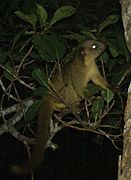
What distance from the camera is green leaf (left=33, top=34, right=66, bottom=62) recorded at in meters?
2.73

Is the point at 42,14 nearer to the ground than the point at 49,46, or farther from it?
farther from it

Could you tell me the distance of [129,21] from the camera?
1743 millimetres

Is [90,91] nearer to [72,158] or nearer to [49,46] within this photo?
[49,46]

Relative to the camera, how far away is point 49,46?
274cm

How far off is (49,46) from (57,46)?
0.04 m

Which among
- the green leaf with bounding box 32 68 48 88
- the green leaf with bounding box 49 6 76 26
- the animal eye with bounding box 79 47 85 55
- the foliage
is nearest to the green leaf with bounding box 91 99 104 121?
the foliage

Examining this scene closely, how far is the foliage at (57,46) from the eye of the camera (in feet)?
8.97

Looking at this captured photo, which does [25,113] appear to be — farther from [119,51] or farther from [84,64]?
[84,64]

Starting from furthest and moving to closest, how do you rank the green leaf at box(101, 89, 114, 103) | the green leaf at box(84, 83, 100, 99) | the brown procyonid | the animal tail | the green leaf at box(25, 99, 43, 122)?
1. the brown procyonid
2. the green leaf at box(25, 99, 43, 122)
3. the green leaf at box(84, 83, 100, 99)
4. the green leaf at box(101, 89, 114, 103)
5. the animal tail

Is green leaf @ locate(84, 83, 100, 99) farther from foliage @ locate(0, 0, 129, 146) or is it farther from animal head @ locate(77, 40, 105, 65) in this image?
animal head @ locate(77, 40, 105, 65)

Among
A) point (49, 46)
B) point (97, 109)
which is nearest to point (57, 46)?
point (49, 46)

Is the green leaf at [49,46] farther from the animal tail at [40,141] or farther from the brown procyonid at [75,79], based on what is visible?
the animal tail at [40,141]

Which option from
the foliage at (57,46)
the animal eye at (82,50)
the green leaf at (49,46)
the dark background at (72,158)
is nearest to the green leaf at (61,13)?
the foliage at (57,46)

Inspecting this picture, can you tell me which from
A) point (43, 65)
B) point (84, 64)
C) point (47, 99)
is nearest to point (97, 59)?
point (84, 64)
